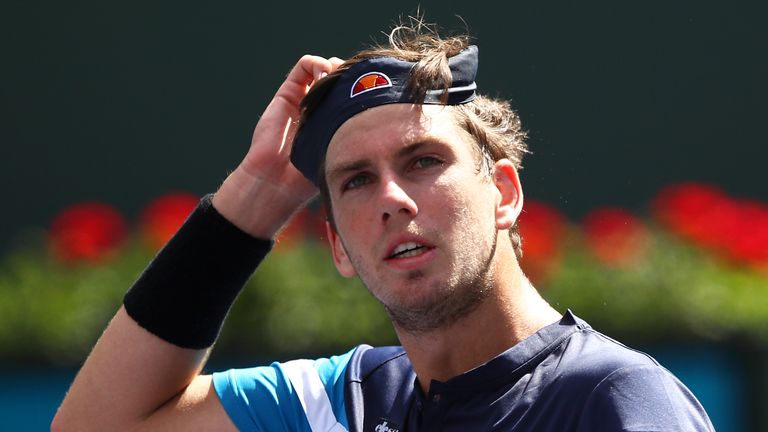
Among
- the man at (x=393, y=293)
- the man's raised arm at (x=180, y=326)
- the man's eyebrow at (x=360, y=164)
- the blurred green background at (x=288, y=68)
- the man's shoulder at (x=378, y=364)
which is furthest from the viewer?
the blurred green background at (x=288, y=68)

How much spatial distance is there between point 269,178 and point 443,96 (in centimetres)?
56

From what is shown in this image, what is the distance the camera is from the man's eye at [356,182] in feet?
8.24

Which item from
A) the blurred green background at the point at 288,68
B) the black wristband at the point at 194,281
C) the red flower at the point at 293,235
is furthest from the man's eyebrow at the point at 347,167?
the blurred green background at the point at 288,68

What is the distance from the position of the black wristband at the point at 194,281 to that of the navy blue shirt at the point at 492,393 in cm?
14

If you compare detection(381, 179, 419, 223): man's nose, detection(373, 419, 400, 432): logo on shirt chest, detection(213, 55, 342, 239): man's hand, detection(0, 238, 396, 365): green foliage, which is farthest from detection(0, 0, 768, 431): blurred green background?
detection(381, 179, 419, 223): man's nose

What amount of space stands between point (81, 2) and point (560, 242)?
3.48m

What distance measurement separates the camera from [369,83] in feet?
8.27

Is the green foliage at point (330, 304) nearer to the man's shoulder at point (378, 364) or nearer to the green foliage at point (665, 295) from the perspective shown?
the green foliage at point (665, 295)

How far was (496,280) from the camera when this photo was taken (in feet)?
8.08

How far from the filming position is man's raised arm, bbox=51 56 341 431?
9.34 feet

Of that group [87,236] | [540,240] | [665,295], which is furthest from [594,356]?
[87,236]

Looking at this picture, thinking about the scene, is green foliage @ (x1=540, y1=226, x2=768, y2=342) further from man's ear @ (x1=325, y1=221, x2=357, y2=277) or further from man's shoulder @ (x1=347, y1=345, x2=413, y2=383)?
man's ear @ (x1=325, y1=221, x2=357, y2=277)

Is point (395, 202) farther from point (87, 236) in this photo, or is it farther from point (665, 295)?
point (87, 236)

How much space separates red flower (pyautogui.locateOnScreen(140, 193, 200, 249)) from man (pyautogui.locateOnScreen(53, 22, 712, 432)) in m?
2.62
